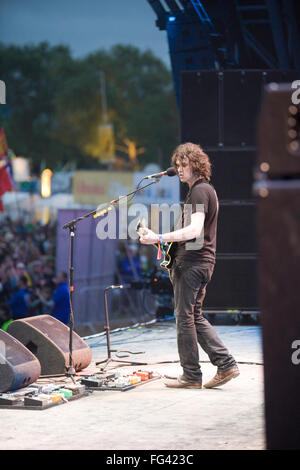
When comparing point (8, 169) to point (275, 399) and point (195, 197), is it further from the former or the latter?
point (275, 399)

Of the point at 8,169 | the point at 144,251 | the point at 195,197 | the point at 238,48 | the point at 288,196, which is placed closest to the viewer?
the point at 288,196

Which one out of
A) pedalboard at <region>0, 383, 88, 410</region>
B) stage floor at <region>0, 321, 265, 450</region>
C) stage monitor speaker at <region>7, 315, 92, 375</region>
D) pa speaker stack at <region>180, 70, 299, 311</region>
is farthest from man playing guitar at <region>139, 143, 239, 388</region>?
pa speaker stack at <region>180, 70, 299, 311</region>

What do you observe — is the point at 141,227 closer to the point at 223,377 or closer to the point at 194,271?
the point at 194,271

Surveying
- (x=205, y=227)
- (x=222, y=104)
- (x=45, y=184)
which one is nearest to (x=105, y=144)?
(x=45, y=184)

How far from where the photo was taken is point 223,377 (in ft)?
18.8

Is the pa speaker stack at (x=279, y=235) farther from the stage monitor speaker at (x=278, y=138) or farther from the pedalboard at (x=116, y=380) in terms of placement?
the pedalboard at (x=116, y=380)

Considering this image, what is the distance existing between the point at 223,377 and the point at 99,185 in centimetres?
2162

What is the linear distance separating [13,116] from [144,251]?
45.7m

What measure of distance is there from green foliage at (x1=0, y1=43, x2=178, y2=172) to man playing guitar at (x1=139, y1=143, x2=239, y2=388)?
52.0 metres

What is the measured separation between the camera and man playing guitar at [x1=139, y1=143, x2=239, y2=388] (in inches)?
222

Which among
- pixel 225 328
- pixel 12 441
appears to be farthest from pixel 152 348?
pixel 12 441

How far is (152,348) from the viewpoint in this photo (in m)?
8.12

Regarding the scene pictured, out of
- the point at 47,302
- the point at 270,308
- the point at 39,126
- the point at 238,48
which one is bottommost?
the point at 47,302

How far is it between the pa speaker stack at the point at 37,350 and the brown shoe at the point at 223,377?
1.42 m
